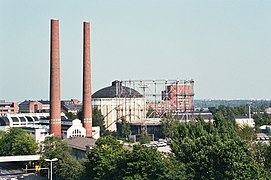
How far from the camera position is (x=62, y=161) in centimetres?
4094

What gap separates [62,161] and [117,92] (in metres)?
37.9

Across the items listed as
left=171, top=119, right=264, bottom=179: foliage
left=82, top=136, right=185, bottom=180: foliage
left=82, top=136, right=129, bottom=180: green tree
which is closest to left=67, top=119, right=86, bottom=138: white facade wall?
left=82, top=136, right=129, bottom=180: green tree

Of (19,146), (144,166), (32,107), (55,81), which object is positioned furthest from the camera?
(32,107)

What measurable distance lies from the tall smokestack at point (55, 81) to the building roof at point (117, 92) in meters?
23.3

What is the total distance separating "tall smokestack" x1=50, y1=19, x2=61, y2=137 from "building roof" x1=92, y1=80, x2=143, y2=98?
2327 centimetres

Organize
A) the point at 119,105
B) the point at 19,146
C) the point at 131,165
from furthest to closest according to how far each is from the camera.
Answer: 1. the point at 119,105
2. the point at 19,146
3. the point at 131,165

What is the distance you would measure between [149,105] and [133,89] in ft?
11.7

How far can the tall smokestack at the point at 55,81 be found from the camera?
178 feet

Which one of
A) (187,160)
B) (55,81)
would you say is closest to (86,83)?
(55,81)

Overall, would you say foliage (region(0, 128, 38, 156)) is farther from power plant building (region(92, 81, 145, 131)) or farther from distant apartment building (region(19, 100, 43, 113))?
distant apartment building (region(19, 100, 43, 113))

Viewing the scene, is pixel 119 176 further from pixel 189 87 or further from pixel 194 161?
pixel 189 87

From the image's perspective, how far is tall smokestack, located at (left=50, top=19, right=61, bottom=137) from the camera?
5419cm

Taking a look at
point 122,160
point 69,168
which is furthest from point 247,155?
point 69,168

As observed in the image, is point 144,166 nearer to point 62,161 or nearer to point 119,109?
point 62,161
